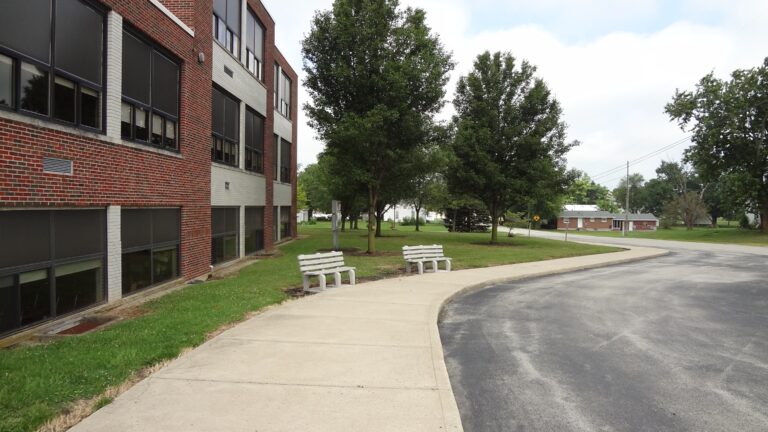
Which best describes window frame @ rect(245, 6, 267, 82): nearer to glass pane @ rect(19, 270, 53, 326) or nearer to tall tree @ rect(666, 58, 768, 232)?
Result: glass pane @ rect(19, 270, 53, 326)

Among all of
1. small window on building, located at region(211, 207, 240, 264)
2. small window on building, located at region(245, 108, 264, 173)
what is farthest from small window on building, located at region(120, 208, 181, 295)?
small window on building, located at region(245, 108, 264, 173)

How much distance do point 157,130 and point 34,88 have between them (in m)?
3.84

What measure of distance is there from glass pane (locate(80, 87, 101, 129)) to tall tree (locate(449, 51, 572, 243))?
776 inches

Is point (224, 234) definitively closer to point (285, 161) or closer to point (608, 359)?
point (285, 161)

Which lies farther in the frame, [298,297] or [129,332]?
[298,297]

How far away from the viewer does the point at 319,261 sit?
35.1 feet

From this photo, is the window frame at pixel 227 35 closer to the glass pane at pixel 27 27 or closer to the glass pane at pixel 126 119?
the glass pane at pixel 126 119

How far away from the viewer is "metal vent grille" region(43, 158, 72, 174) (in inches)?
287

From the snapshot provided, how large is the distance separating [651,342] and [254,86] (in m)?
16.4

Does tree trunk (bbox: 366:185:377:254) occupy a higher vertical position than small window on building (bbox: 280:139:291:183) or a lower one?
lower

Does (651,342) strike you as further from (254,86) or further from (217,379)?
(254,86)

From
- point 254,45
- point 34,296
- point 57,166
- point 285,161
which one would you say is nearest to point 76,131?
point 57,166

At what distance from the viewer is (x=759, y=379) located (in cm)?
529

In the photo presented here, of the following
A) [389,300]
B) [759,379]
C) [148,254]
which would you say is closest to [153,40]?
[148,254]
